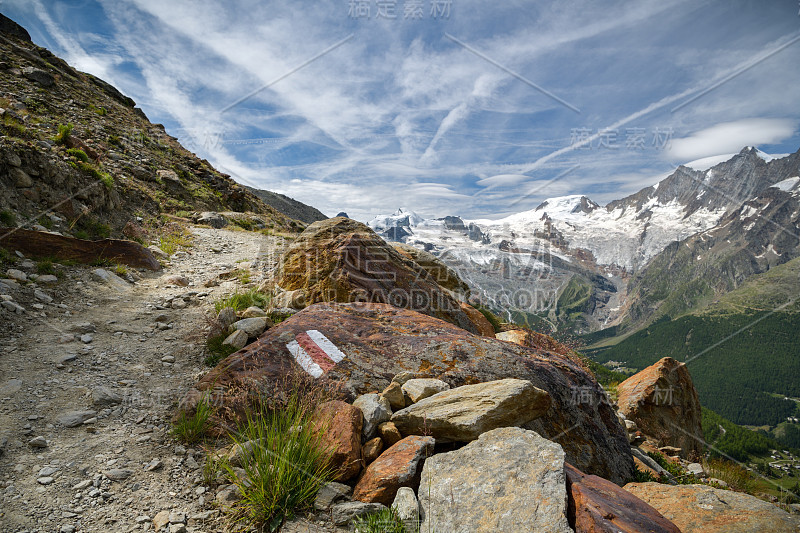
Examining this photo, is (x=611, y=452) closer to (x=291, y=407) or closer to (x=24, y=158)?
(x=291, y=407)

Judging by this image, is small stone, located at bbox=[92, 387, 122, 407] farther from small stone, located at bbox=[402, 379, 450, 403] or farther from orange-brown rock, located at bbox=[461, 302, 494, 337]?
orange-brown rock, located at bbox=[461, 302, 494, 337]

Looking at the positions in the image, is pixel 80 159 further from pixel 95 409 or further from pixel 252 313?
pixel 95 409

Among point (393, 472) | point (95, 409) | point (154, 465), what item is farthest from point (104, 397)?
point (393, 472)

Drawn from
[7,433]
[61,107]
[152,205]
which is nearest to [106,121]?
[61,107]

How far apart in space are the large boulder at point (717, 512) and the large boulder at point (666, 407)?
944cm

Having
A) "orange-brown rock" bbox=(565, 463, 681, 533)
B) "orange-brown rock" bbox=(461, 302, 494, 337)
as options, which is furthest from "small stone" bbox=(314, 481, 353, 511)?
"orange-brown rock" bbox=(461, 302, 494, 337)

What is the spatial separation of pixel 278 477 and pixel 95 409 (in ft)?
10.8

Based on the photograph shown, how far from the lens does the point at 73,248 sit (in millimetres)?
9977

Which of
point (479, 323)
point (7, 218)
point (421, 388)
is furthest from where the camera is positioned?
point (479, 323)

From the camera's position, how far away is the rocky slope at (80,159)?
39.7 feet

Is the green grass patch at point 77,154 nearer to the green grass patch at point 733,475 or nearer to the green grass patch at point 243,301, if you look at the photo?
the green grass patch at point 243,301

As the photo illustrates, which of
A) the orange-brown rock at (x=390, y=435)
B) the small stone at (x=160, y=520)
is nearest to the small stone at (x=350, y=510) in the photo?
the orange-brown rock at (x=390, y=435)

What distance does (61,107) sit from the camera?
85.9 ft

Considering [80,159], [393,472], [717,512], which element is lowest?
[717,512]
